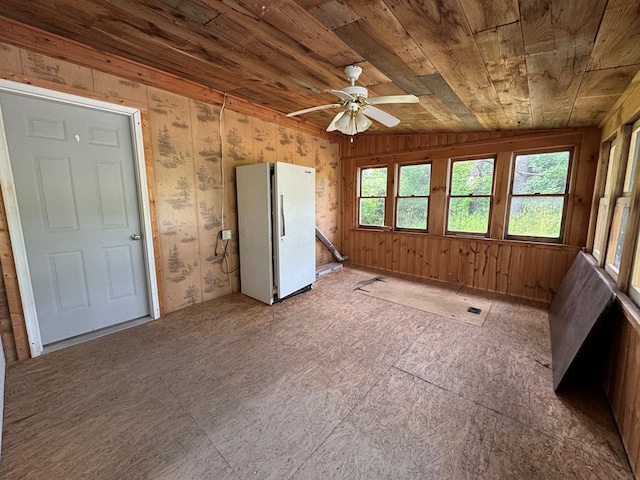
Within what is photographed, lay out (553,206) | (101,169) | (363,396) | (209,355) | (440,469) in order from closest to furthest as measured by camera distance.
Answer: (440,469) < (363,396) < (209,355) < (101,169) < (553,206)

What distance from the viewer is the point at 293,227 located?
340 cm

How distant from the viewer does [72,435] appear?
1523 millimetres

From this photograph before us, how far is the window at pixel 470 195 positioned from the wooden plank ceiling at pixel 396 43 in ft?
3.60

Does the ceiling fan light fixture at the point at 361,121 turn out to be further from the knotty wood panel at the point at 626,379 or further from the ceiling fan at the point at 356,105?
the knotty wood panel at the point at 626,379

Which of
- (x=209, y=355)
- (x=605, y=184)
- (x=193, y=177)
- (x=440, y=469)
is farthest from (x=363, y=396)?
(x=605, y=184)

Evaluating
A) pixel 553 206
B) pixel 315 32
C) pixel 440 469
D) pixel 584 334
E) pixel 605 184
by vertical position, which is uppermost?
pixel 315 32

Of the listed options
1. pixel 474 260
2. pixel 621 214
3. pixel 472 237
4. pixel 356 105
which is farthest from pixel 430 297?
pixel 356 105

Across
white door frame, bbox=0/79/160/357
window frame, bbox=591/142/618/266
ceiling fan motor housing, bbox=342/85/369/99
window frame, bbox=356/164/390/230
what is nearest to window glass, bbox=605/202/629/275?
window frame, bbox=591/142/618/266

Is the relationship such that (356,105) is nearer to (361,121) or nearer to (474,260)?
(361,121)

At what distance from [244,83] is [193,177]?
3.90 feet

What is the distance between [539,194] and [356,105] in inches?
112

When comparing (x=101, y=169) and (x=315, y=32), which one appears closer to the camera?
(x=315, y=32)

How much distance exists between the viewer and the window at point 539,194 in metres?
3.26

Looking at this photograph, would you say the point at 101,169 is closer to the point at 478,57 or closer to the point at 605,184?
the point at 478,57
